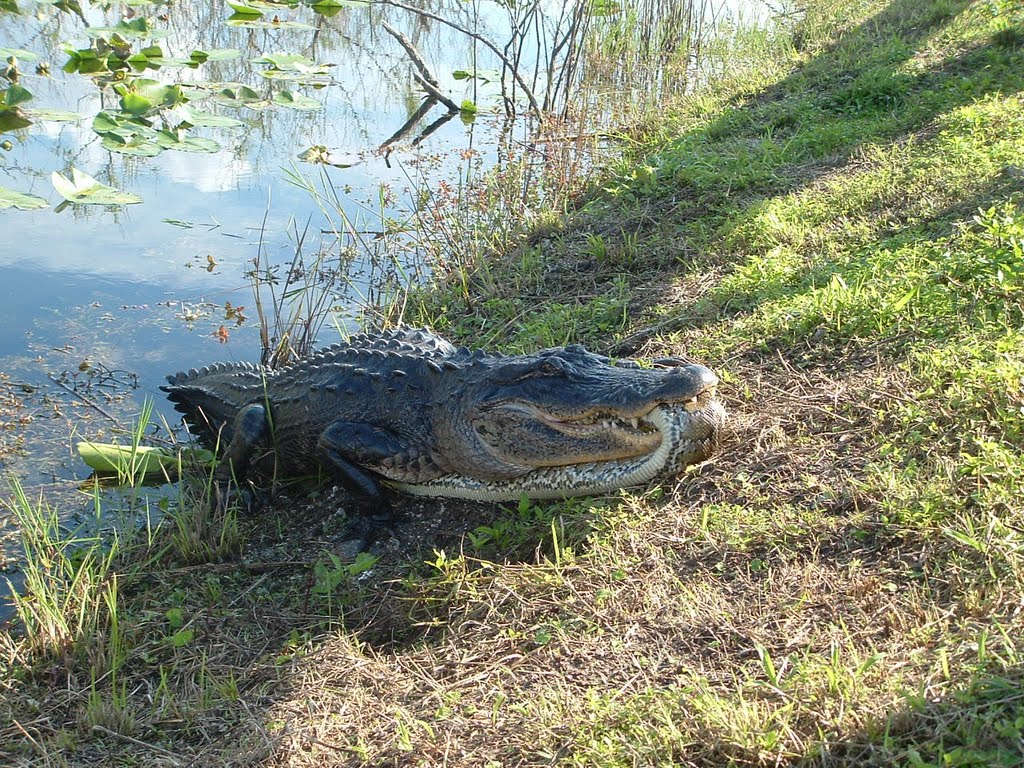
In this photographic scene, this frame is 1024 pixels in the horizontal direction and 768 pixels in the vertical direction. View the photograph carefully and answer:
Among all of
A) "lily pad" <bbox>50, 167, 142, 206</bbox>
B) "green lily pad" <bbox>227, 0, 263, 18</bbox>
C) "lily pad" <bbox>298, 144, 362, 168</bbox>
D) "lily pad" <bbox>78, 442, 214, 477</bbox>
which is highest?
"green lily pad" <bbox>227, 0, 263, 18</bbox>

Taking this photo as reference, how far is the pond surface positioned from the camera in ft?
17.6

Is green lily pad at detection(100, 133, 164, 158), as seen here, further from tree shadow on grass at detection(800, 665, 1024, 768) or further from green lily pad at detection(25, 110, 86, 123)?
tree shadow on grass at detection(800, 665, 1024, 768)

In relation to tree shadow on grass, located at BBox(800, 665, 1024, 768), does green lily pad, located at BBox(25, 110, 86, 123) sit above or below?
above

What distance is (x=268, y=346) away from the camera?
542cm

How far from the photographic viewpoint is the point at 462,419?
380cm

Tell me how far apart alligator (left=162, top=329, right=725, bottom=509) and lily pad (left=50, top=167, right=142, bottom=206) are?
2095mm

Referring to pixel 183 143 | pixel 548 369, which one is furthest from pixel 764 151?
pixel 183 143

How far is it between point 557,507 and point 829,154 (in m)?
3.87

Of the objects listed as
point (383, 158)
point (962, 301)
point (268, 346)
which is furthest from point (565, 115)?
point (962, 301)

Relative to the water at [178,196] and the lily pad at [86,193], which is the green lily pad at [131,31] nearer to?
the water at [178,196]

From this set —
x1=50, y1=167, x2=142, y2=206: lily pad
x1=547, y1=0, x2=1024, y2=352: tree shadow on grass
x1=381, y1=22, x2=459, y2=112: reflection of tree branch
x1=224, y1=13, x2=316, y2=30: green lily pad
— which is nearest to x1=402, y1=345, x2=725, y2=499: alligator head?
x1=547, y1=0, x2=1024, y2=352: tree shadow on grass

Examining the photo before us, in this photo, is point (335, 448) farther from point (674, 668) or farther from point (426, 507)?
point (674, 668)

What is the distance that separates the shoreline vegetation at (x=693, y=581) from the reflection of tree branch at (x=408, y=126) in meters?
3.89

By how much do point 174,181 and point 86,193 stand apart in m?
1.66
